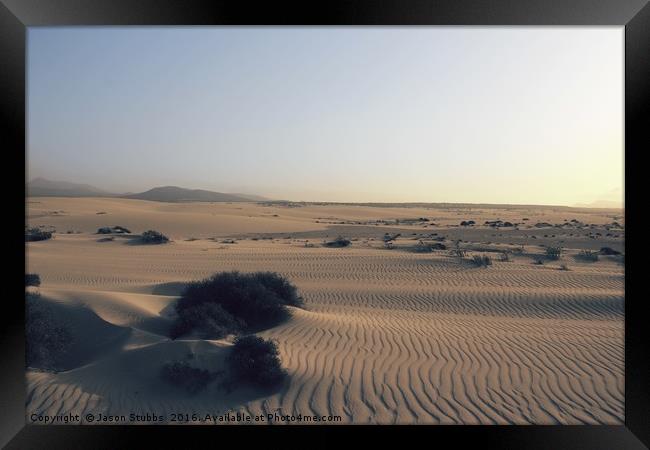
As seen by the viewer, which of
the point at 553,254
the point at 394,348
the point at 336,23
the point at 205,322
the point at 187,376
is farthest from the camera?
the point at 553,254

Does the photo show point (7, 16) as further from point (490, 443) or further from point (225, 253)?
point (225, 253)

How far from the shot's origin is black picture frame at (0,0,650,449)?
12.7 feet

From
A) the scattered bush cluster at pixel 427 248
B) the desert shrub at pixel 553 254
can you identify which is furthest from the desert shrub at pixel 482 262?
the desert shrub at pixel 553 254

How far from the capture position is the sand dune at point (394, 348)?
546cm

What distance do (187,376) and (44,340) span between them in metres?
2.62

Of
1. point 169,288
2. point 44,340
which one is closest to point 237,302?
point 44,340

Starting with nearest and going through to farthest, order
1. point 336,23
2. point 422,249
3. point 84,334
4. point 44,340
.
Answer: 1. point 336,23
2. point 44,340
3. point 84,334
4. point 422,249

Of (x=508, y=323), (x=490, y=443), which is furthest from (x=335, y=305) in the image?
(x=490, y=443)

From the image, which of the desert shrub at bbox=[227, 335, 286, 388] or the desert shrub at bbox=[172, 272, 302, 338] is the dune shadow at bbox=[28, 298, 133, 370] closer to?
the desert shrub at bbox=[172, 272, 302, 338]

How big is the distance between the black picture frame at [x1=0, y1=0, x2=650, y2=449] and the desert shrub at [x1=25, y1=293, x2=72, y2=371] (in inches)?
109

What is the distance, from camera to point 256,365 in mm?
5844

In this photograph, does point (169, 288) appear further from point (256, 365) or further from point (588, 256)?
point (588, 256)

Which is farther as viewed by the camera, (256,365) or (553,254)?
(553,254)

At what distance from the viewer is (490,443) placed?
3861 mm
